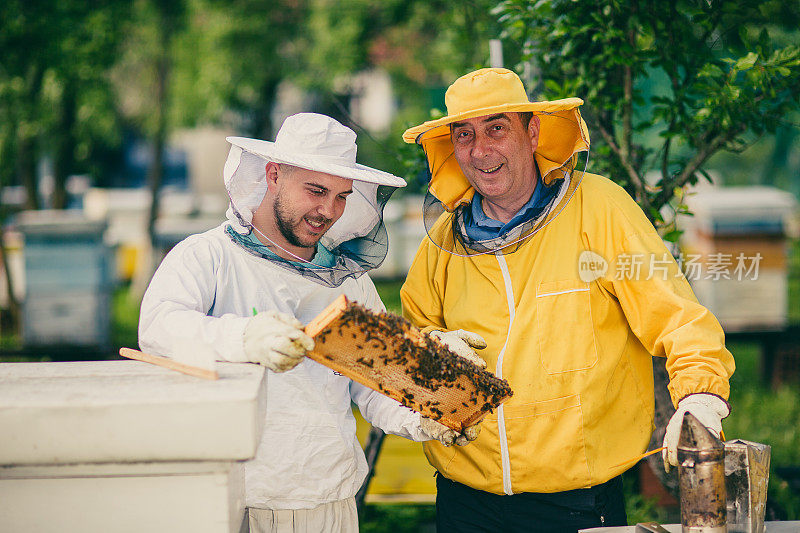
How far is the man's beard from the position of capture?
2072mm

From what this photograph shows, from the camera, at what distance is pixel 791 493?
11.4 feet

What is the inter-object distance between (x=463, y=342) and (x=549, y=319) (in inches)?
10.8

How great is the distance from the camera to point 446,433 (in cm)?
201

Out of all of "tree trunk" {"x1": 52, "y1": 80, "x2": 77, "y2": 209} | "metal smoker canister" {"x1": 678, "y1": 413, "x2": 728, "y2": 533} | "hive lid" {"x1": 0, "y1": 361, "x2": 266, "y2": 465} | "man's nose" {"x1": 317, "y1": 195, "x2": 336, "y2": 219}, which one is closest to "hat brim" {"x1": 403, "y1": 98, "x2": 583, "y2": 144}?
"man's nose" {"x1": 317, "y1": 195, "x2": 336, "y2": 219}

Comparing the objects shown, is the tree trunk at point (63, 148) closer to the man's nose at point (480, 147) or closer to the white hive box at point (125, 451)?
the man's nose at point (480, 147)

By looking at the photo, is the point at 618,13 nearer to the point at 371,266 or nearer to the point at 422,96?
the point at 371,266

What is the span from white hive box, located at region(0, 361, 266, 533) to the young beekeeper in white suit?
0.39 m

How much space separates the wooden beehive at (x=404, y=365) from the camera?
172 centimetres

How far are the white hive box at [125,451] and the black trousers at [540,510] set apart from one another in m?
0.93

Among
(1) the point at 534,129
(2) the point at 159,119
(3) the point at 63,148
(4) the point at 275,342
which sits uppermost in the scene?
(2) the point at 159,119

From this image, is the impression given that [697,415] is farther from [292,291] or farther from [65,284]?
[65,284]

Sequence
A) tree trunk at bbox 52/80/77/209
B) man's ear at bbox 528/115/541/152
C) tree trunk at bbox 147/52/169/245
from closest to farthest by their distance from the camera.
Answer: man's ear at bbox 528/115/541/152
tree trunk at bbox 52/80/77/209
tree trunk at bbox 147/52/169/245

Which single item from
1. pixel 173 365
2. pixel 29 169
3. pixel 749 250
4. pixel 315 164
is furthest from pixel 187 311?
pixel 29 169

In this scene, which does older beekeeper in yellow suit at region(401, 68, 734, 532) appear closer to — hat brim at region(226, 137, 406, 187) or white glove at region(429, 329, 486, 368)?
white glove at region(429, 329, 486, 368)
